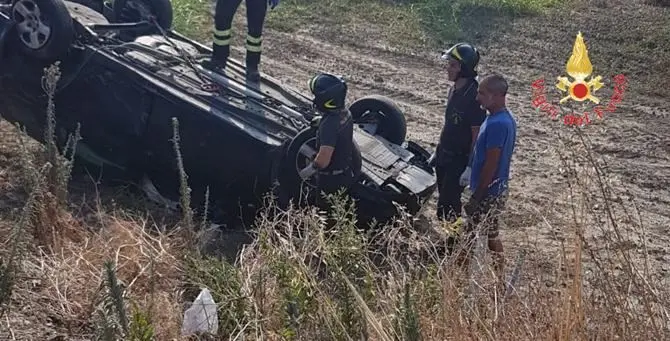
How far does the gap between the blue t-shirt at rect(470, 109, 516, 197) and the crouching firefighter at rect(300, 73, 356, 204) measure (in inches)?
35.4

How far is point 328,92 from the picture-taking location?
6.14m

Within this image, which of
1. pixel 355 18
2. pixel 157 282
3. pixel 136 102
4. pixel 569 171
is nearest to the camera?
pixel 569 171

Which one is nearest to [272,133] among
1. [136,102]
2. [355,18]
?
[136,102]

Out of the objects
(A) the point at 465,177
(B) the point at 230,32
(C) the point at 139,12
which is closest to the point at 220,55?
(B) the point at 230,32

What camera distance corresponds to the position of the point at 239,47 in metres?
11.7

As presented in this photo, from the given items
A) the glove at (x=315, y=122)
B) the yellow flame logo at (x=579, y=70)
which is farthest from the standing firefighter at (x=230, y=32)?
the yellow flame logo at (x=579, y=70)

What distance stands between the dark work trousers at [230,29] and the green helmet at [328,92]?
145 cm

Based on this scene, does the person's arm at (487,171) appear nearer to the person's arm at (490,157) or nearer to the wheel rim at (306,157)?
the person's arm at (490,157)

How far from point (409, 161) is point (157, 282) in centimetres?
263

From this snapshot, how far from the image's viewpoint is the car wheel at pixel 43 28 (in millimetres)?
6512

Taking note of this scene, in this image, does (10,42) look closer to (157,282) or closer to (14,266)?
(157,282)

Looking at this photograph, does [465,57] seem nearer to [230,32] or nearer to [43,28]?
[230,32]

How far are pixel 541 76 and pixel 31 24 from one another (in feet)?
22.4

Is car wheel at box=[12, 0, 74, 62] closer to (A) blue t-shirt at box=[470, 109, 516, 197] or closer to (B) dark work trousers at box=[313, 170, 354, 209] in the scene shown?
(B) dark work trousers at box=[313, 170, 354, 209]
